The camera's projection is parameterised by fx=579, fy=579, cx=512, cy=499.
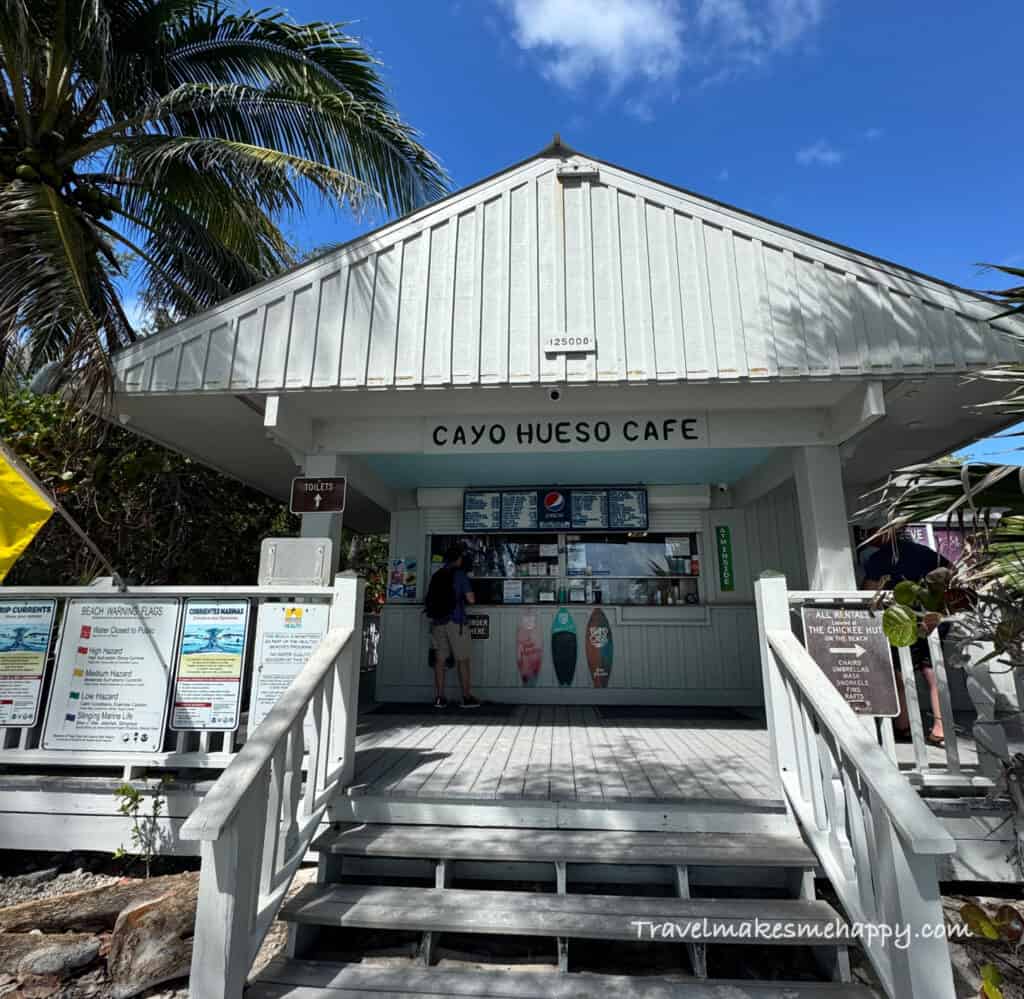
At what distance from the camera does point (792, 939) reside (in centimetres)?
253

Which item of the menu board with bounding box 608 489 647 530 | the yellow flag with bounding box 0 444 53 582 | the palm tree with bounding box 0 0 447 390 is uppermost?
the palm tree with bounding box 0 0 447 390

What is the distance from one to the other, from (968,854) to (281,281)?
6.26 metres

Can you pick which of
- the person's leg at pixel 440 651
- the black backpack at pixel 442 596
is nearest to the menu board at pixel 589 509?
the black backpack at pixel 442 596

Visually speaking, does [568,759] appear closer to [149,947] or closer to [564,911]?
[564,911]

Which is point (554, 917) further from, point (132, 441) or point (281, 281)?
point (132, 441)

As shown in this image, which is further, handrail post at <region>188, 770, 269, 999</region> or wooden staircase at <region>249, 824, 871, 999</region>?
wooden staircase at <region>249, 824, 871, 999</region>

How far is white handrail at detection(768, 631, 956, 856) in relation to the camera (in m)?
2.09

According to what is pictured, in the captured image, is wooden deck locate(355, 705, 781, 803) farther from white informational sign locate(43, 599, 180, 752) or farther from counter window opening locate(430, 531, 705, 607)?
counter window opening locate(430, 531, 705, 607)

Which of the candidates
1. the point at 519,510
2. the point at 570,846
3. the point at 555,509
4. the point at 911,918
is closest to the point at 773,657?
the point at 911,918

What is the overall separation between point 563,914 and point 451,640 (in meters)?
4.07

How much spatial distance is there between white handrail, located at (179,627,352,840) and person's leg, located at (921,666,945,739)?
3.69m

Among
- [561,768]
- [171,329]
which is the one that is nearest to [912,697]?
[561,768]

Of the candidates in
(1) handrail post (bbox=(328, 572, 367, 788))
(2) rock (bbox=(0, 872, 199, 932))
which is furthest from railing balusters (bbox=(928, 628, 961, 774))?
(2) rock (bbox=(0, 872, 199, 932))

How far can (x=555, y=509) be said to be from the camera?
7.48m
